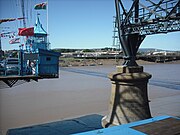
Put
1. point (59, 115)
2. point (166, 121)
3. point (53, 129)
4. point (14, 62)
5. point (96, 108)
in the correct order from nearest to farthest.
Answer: point (166, 121)
point (14, 62)
point (53, 129)
point (59, 115)
point (96, 108)

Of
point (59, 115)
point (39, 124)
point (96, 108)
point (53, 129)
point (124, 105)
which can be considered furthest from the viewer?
point (96, 108)

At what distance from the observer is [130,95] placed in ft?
28.6

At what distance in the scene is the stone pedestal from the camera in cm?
870

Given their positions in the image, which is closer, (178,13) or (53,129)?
(178,13)

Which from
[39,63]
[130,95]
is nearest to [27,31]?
[39,63]

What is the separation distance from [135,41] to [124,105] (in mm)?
2866

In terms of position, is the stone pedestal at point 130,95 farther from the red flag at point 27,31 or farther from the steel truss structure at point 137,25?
the red flag at point 27,31

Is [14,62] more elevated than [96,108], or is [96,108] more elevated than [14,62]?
[14,62]

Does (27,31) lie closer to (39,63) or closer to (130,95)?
(39,63)

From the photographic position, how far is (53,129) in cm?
1193

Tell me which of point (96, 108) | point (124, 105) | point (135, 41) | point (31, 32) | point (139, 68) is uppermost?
point (31, 32)

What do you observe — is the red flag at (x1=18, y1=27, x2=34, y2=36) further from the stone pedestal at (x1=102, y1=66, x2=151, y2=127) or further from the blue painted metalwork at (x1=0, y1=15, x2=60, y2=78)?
the stone pedestal at (x1=102, y1=66, x2=151, y2=127)

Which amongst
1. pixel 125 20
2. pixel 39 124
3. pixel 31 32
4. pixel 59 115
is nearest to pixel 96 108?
pixel 59 115

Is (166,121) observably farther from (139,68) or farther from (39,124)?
(39,124)
